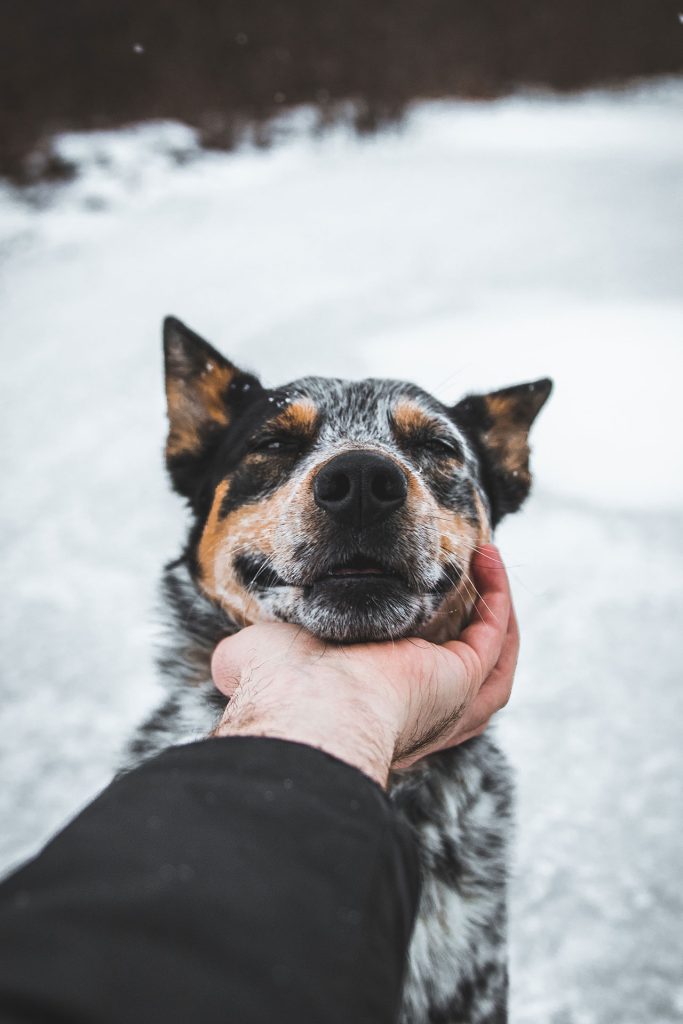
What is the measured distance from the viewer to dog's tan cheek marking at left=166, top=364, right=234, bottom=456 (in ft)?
8.27

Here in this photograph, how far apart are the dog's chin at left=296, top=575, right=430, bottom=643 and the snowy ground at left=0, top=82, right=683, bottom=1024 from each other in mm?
1180

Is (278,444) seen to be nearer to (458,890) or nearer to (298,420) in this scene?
(298,420)

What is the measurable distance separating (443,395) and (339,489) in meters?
3.65

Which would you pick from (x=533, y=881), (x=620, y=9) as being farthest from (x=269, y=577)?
(x=620, y=9)

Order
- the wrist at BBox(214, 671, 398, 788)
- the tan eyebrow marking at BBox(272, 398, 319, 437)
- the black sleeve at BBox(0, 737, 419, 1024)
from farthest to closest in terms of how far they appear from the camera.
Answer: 1. the tan eyebrow marking at BBox(272, 398, 319, 437)
2. the wrist at BBox(214, 671, 398, 788)
3. the black sleeve at BBox(0, 737, 419, 1024)

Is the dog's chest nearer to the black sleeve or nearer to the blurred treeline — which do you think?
the black sleeve

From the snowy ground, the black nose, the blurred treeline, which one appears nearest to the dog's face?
the black nose

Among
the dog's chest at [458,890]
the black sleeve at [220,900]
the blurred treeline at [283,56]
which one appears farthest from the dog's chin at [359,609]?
the blurred treeline at [283,56]

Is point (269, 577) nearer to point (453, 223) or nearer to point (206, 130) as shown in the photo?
point (453, 223)

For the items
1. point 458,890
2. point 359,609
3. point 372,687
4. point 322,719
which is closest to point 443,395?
point 359,609

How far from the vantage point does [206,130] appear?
10.8 m

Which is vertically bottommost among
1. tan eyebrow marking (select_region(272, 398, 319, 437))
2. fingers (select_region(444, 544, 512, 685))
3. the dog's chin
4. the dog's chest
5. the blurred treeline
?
the dog's chest

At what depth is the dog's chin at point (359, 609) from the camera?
66.1 inches

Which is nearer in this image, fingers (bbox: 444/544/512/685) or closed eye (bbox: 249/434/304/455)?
fingers (bbox: 444/544/512/685)
